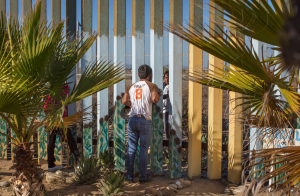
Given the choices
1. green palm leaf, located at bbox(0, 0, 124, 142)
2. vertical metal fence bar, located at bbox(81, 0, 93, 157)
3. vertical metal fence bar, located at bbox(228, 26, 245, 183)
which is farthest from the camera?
vertical metal fence bar, located at bbox(81, 0, 93, 157)

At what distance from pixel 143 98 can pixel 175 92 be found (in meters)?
0.57

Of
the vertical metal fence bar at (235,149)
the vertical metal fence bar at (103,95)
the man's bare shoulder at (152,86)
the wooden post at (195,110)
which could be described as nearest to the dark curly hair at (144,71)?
the man's bare shoulder at (152,86)

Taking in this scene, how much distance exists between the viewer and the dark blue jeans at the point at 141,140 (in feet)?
12.2

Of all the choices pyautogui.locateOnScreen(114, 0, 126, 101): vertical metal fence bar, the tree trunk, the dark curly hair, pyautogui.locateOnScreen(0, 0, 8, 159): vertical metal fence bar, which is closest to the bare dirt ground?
the tree trunk

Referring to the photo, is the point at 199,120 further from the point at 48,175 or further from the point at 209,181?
the point at 48,175

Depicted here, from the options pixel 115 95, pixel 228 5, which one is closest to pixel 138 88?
pixel 115 95

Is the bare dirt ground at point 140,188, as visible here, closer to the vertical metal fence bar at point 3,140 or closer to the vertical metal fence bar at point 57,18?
the vertical metal fence bar at point 57,18

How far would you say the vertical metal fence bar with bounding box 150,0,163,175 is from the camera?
12.9 ft

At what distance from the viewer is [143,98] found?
3742 mm

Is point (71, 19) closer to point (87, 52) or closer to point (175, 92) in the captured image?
point (87, 52)

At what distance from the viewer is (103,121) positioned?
4.24 metres

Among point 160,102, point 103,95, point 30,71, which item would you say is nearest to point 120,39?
point 103,95

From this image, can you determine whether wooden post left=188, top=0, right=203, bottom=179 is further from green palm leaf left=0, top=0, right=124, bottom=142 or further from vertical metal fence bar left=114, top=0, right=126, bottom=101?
green palm leaf left=0, top=0, right=124, bottom=142

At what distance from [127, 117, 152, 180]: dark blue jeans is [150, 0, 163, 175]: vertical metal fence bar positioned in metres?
0.32
